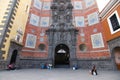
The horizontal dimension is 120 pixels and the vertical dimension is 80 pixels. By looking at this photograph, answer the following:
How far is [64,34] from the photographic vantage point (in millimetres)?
14898

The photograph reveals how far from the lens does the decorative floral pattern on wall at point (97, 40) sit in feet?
42.0

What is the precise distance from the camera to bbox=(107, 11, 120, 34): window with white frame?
9992 mm

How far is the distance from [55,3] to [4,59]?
11741 mm

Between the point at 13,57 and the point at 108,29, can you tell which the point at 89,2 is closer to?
the point at 108,29

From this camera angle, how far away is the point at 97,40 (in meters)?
13.2

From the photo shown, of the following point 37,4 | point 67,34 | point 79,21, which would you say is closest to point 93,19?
point 79,21

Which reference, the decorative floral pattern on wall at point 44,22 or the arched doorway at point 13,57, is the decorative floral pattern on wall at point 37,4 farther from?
the arched doorway at point 13,57

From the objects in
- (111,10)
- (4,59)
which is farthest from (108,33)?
(4,59)

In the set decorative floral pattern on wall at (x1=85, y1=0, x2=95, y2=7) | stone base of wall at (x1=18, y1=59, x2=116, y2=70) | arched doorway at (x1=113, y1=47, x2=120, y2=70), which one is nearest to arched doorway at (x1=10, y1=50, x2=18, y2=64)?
stone base of wall at (x1=18, y1=59, x2=116, y2=70)

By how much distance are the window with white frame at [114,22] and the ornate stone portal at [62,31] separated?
4741mm

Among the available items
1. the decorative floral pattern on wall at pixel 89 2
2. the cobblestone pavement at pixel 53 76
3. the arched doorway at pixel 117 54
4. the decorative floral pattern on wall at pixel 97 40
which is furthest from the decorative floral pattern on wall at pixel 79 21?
the cobblestone pavement at pixel 53 76

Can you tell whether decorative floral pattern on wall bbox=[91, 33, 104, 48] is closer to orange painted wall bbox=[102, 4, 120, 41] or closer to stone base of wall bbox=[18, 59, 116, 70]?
orange painted wall bbox=[102, 4, 120, 41]

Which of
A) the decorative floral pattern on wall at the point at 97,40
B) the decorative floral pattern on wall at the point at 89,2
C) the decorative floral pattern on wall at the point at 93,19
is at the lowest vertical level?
the decorative floral pattern on wall at the point at 97,40

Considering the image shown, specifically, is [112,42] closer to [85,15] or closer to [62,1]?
[85,15]
